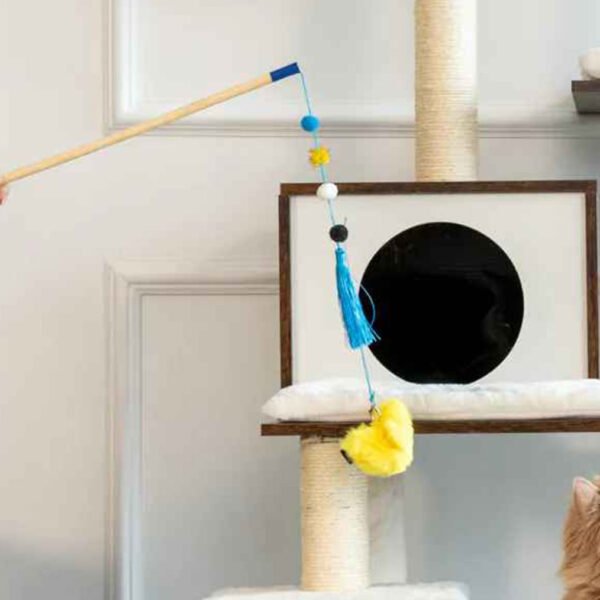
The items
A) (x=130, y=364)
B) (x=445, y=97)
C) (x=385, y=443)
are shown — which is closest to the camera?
(x=385, y=443)

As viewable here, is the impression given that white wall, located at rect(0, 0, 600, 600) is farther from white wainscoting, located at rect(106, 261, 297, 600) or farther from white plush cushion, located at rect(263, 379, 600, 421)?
white plush cushion, located at rect(263, 379, 600, 421)

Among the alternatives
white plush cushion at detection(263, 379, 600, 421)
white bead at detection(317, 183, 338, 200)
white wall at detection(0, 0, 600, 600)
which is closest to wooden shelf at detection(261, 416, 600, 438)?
white plush cushion at detection(263, 379, 600, 421)

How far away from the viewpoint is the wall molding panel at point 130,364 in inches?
66.7

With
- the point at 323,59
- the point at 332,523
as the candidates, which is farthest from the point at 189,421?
the point at 323,59

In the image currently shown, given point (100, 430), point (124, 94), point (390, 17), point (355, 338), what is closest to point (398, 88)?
point (390, 17)

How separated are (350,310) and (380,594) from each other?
0.30m

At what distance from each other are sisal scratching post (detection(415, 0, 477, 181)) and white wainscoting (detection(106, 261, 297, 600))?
0.30m

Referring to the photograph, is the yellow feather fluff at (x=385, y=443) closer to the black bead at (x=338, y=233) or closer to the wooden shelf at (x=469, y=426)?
the wooden shelf at (x=469, y=426)

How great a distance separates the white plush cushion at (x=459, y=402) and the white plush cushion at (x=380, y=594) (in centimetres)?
18

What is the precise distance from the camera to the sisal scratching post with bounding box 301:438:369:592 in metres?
1.35

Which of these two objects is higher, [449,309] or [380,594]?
[449,309]

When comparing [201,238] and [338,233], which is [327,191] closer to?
[338,233]

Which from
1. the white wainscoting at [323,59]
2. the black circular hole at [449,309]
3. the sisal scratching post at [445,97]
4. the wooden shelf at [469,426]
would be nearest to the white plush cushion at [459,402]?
the wooden shelf at [469,426]

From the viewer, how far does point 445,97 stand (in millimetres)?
1534
